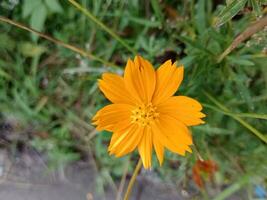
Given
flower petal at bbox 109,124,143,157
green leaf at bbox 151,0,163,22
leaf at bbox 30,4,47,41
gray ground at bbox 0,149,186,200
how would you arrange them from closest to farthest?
1. flower petal at bbox 109,124,143,157
2. green leaf at bbox 151,0,163,22
3. leaf at bbox 30,4,47,41
4. gray ground at bbox 0,149,186,200

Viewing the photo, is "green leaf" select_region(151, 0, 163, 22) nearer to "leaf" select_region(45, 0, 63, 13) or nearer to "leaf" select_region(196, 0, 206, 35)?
"leaf" select_region(196, 0, 206, 35)

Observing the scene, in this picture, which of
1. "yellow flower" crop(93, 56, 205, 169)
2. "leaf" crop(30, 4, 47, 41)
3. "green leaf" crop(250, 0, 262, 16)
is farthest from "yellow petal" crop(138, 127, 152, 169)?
"leaf" crop(30, 4, 47, 41)

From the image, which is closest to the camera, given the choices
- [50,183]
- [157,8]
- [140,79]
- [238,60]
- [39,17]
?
[140,79]

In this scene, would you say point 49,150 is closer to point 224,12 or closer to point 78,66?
point 78,66

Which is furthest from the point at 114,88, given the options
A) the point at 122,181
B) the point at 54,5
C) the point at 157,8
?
the point at 122,181

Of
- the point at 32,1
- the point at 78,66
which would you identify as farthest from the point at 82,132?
the point at 32,1

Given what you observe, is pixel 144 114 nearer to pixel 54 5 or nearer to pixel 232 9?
pixel 232 9

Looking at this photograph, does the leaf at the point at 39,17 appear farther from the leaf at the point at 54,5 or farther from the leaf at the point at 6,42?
the leaf at the point at 6,42
